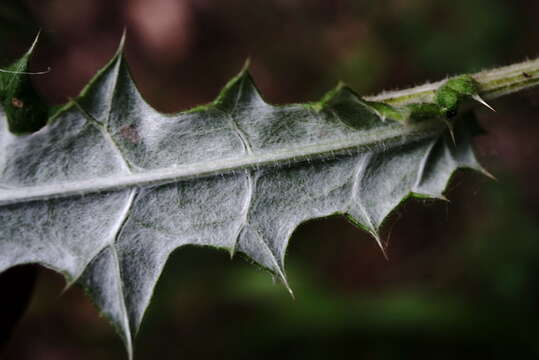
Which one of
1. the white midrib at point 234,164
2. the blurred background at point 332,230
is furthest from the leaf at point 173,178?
the blurred background at point 332,230

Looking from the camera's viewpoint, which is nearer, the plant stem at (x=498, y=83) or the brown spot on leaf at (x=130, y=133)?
the brown spot on leaf at (x=130, y=133)

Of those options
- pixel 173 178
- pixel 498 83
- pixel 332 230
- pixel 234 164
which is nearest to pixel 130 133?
pixel 173 178

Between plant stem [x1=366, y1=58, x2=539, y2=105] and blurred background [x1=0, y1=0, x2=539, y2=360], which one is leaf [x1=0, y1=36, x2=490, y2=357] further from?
blurred background [x1=0, y1=0, x2=539, y2=360]

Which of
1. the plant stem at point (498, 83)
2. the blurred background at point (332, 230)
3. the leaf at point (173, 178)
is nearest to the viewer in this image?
the leaf at point (173, 178)

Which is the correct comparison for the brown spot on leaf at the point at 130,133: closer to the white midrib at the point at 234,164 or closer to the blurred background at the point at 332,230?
the white midrib at the point at 234,164

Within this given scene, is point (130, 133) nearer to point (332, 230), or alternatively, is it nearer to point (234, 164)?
point (234, 164)

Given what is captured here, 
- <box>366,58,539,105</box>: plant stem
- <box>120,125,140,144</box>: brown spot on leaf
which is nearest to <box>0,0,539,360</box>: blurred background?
<box>366,58,539,105</box>: plant stem
